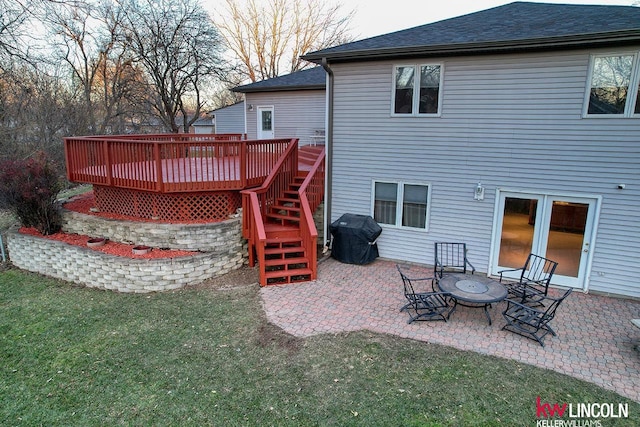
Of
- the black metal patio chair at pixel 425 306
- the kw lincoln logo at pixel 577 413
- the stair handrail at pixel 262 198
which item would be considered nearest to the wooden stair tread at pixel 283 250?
the stair handrail at pixel 262 198

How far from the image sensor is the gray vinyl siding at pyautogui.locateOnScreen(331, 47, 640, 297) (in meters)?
6.60

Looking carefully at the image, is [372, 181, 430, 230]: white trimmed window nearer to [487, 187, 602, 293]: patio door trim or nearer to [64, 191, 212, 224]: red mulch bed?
[487, 187, 602, 293]: patio door trim

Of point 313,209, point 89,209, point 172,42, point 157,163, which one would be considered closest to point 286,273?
point 313,209

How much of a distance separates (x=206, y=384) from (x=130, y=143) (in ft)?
20.0

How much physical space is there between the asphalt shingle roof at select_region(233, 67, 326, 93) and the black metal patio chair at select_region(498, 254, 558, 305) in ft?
28.0

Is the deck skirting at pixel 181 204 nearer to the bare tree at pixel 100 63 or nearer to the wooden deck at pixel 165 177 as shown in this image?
the wooden deck at pixel 165 177

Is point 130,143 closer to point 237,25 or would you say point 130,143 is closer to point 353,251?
point 353,251

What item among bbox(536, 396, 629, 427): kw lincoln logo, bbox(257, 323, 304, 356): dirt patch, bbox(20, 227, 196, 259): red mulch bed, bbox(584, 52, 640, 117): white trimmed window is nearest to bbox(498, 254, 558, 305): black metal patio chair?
bbox(536, 396, 629, 427): kw lincoln logo

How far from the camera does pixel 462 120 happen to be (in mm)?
7520

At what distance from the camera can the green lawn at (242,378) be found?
3.95 m

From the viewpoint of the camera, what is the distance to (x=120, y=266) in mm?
7359

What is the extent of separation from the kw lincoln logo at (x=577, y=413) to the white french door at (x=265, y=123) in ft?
39.9

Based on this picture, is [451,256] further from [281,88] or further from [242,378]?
[281,88]

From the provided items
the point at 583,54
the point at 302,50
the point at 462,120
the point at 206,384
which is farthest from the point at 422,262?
the point at 302,50
